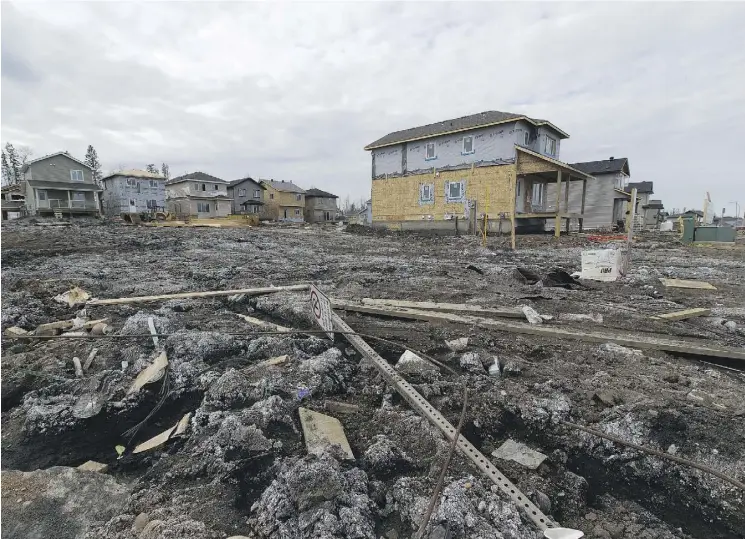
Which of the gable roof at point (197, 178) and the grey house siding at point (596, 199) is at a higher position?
the gable roof at point (197, 178)

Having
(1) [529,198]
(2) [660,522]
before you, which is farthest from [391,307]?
(1) [529,198]

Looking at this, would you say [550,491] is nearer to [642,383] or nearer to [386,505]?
[386,505]

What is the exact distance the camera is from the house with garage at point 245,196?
2181 inches

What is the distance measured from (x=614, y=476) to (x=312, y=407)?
219 cm

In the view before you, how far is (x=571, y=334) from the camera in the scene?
14.3 ft

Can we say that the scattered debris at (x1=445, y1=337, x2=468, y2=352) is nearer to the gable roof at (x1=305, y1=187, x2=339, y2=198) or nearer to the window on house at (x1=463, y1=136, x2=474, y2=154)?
the window on house at (x1=463, y1=136, x2=474, y2=154)

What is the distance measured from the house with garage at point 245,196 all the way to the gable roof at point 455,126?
1277 inches

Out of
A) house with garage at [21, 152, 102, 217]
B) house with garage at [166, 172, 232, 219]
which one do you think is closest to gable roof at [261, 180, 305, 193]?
house with garage at [166, 172, 232, 219]

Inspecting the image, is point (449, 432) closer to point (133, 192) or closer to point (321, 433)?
point (321, 433)

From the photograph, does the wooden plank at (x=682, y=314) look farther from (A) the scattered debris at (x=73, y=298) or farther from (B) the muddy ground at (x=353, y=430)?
(A) the scattered debris at (x=73, y=298)

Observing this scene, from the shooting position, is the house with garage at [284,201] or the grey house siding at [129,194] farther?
the house with garage at [284,201]

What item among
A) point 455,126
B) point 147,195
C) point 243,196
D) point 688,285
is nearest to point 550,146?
point 455,126

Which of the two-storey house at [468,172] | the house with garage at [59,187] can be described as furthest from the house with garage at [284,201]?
the two-storey house at [468,172]

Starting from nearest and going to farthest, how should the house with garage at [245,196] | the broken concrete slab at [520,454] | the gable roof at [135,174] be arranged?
the broken concrete slab at [520,454], the gable roof at [135,174], the house with garage at [245,196]
